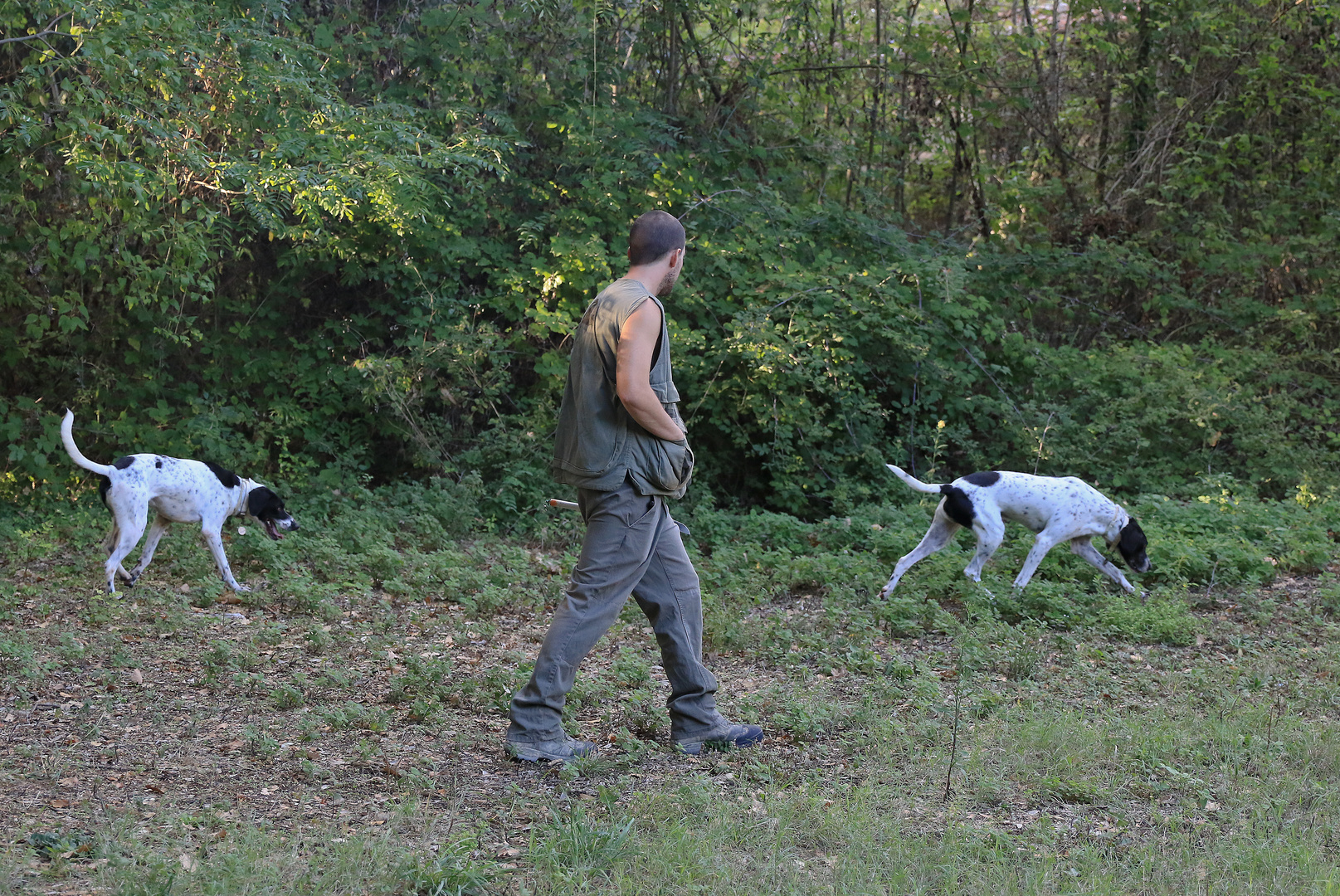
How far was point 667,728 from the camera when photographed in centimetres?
506

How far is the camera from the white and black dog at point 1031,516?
793 centimetres

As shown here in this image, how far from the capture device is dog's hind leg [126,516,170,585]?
755cm

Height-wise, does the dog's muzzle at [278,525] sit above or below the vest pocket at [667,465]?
below

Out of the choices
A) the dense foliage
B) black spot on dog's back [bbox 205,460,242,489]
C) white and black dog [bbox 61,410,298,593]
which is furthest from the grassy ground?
the dense foliage

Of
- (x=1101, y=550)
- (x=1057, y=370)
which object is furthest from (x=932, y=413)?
(x=1101, y=550)

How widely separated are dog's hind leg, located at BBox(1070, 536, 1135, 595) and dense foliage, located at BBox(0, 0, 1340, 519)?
2346mm

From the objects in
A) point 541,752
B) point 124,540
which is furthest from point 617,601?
point 124,540

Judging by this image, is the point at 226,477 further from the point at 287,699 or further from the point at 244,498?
the point at 287,699

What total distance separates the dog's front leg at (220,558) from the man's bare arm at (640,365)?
428 centimetres

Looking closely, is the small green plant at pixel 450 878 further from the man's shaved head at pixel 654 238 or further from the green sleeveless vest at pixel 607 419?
the man's shaved head at pixel 654 238

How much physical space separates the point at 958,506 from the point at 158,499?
526cm

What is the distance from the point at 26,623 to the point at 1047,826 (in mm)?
5476

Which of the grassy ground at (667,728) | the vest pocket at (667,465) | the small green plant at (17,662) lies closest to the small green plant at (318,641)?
the grassy ground at (667,728)

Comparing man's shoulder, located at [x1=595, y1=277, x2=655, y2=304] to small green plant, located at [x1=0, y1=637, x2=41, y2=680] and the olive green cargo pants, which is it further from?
small green plant, located at [x1=0, y1=637, x2=41, y2=680]
